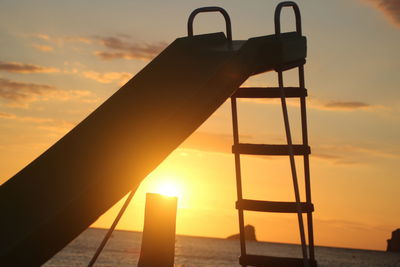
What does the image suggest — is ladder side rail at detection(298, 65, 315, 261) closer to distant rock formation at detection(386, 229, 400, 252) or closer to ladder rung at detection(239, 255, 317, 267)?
ladder rung at detection(239, 255, 317, 267)

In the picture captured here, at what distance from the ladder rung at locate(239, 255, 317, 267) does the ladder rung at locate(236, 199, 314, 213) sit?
603 millimetres

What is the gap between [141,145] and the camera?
4594 mm

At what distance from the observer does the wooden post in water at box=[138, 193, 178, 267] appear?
561 cm

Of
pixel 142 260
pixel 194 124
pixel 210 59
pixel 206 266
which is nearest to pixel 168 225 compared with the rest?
pixel 142 260

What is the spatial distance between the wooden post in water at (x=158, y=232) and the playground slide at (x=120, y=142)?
0.87 m

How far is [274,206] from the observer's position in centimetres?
634

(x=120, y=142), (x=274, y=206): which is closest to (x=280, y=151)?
(x=274, y=206)

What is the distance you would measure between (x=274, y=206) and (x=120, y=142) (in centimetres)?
223

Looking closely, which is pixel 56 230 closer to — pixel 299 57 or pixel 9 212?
pixel 9 212

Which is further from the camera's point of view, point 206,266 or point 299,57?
point 206,266

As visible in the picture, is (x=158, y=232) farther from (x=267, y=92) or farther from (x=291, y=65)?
(x=291, y=65)

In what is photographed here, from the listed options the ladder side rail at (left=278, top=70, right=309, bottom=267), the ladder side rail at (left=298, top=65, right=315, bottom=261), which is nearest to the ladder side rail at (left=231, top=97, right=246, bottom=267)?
the ladder side rail at (left=298, top=65, right=315, bottom=261)

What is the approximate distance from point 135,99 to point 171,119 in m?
0.71

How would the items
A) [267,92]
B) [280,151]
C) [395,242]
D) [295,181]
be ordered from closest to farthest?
[295,181]
[280,151]
[267,92]
[395,242]
